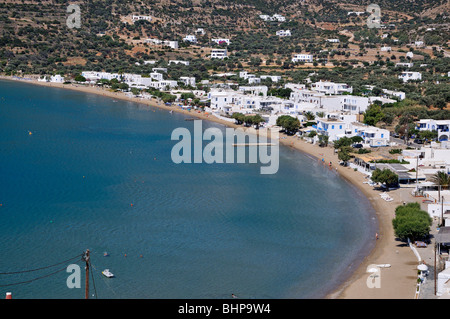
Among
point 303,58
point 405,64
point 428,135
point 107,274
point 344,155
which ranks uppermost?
point 303,58

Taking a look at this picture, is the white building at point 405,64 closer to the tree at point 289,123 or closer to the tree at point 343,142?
the tree at point 289,123

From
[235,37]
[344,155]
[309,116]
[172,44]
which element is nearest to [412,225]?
[344,155]

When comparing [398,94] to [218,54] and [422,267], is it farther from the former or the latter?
Result: [218,54]

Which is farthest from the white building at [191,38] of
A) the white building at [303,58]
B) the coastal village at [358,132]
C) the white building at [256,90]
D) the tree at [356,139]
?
the tree at [356,139]

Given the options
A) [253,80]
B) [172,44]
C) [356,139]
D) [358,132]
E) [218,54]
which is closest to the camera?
[356,139]

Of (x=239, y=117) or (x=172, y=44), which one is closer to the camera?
(x=239, y=117)

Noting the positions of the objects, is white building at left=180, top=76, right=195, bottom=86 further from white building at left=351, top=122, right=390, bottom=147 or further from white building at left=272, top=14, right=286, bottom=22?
white building at left=272, top=14, right=286, bottom=22
